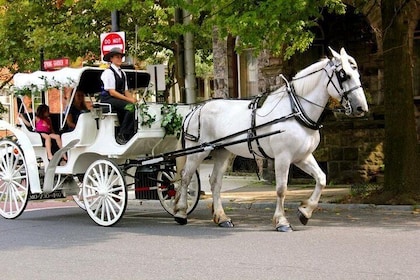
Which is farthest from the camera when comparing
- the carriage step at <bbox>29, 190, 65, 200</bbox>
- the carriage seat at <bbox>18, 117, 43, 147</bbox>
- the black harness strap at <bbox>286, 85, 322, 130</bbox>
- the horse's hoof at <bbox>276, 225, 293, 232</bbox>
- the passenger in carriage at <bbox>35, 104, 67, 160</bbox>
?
the carriage seat at <bbox>18, 117, 43, 147</bbox>

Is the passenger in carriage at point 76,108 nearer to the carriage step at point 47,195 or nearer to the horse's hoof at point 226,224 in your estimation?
the carriage step at point 47,195

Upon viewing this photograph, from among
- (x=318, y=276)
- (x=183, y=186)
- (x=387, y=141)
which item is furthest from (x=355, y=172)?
(x=318, y=276)

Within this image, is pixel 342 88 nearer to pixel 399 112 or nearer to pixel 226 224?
pixel 226 224

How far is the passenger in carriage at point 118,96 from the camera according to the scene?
429 inches

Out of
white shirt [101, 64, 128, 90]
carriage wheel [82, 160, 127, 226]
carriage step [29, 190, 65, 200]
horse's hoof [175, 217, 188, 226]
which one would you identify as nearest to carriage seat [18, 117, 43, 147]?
carriage step [29, 190, 65, 200]

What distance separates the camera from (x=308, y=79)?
9.91 metres

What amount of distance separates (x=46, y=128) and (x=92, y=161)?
3.45 ft

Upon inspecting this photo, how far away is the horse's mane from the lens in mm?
9844

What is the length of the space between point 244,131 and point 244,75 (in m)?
10.1

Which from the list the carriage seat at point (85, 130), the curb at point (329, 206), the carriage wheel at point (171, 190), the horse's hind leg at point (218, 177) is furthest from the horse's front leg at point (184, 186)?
the curb at point (329, 206)

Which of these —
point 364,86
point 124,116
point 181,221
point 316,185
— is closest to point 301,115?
point 316,185

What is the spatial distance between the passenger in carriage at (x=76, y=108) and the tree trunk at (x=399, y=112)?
18.3 feet

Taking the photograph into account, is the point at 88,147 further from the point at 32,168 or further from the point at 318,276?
the point at 318,276

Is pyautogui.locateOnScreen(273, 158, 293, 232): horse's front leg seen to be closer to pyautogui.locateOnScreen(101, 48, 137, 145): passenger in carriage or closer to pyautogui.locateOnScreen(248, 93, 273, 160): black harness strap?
pyautogui.locateOnScreen(248, 93, 273, 160): black harness strap
